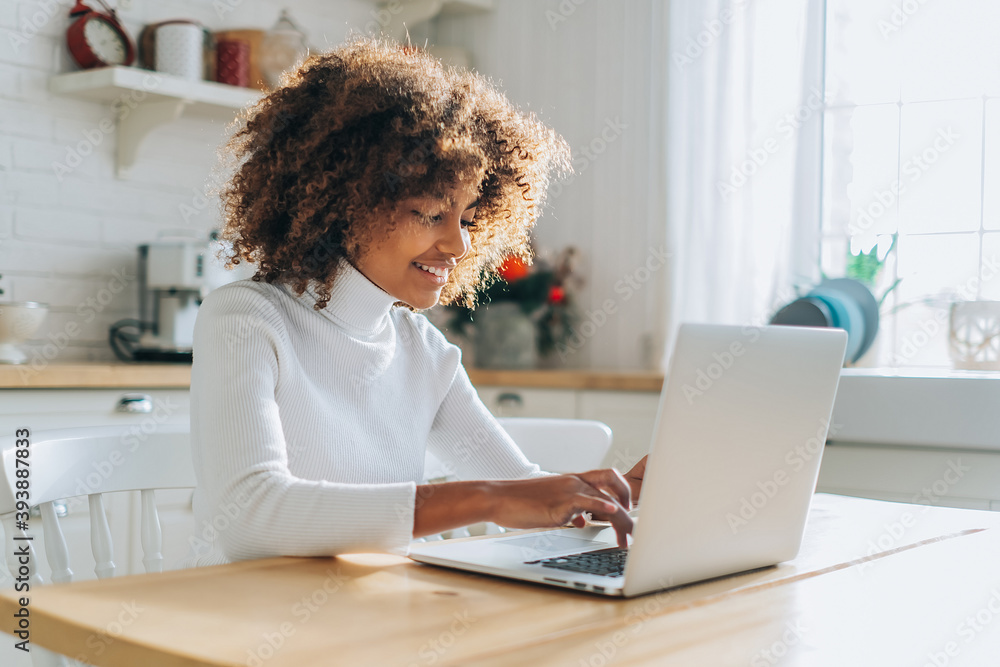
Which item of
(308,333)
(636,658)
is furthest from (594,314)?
(636,658)

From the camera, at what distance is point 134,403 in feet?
7.09

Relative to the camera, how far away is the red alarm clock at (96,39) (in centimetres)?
249

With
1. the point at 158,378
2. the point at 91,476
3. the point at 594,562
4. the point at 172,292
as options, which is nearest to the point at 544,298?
the point at 172,292

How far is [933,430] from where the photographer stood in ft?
6.77

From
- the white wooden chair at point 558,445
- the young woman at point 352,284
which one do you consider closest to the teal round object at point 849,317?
the white wooden chair at point 558,445

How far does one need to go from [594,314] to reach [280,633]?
2552 millimetres

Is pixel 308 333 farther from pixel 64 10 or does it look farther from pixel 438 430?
pixel 64 10
